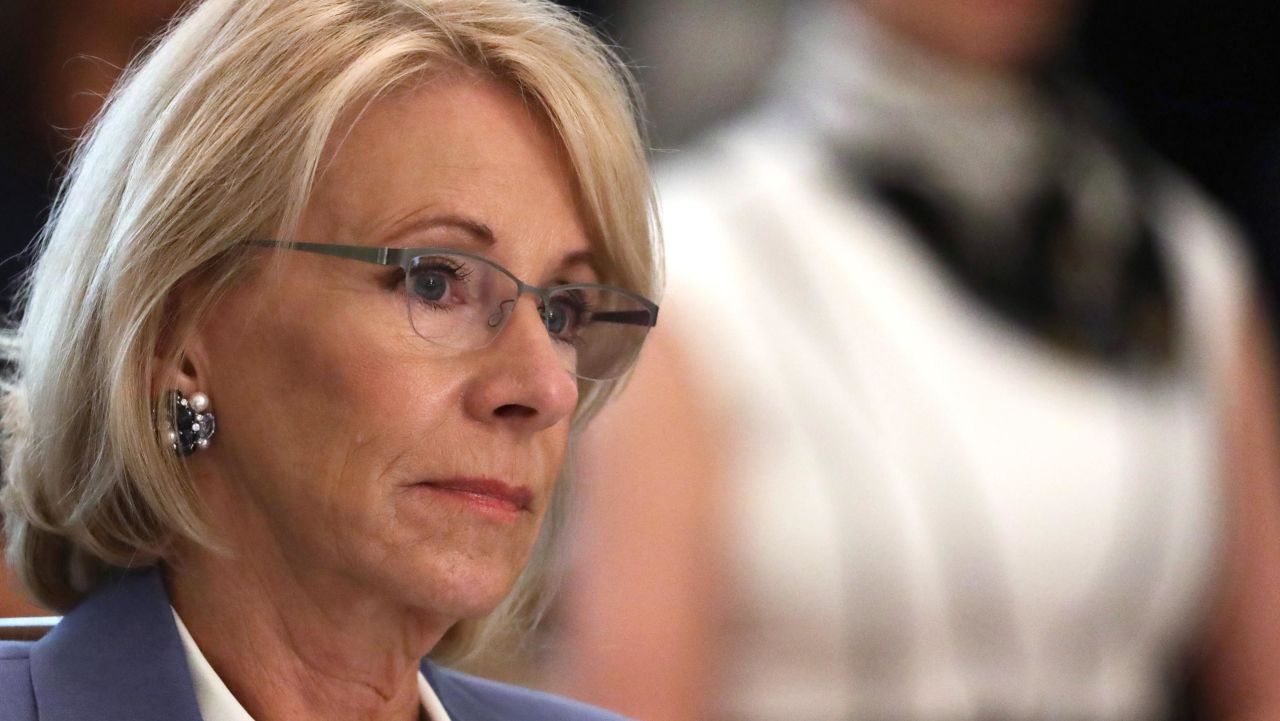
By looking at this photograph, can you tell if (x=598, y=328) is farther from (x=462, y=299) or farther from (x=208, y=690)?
(x=208, y=690)

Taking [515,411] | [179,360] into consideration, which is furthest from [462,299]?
[179,360]

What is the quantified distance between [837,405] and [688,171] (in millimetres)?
372

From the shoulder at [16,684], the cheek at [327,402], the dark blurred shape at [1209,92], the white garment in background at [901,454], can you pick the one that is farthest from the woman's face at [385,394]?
the dark blurred shape at [1209,92]

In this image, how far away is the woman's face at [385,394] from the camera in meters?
1.18

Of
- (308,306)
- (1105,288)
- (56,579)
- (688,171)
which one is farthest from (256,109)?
(1105,288)

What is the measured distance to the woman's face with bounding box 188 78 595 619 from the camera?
118 cm

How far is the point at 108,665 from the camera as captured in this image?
45.5 inches

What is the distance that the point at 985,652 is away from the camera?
197 cm

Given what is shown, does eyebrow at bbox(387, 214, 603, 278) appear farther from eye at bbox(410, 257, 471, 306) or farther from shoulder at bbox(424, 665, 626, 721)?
shoulder at bbox(424, 665, 626, 721)

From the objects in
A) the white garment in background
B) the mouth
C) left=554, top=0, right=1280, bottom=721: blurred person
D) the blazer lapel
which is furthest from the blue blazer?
the white garment in background

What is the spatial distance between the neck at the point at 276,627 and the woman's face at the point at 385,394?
0.02 meters

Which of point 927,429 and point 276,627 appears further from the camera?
point 927,429

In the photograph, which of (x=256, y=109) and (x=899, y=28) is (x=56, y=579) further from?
(x=899, y=28)

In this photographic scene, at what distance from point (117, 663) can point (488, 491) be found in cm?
32
